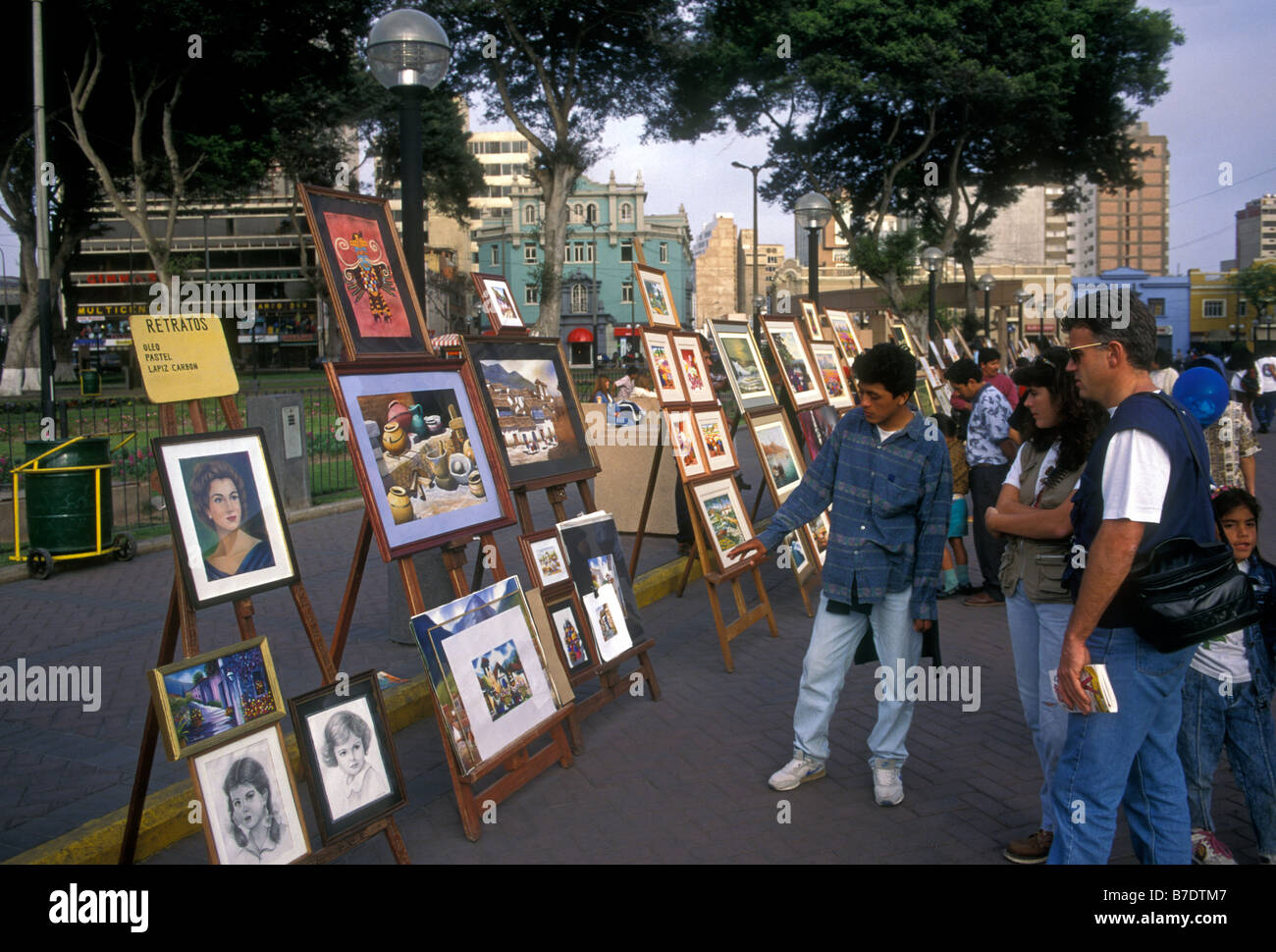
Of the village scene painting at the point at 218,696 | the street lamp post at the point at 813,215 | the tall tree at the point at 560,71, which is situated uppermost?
the tall tree at the point at 560,71

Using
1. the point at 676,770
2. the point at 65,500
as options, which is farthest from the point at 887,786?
the point at 65,500

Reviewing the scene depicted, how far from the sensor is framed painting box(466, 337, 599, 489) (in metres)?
5.30

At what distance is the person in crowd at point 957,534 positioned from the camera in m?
8.09

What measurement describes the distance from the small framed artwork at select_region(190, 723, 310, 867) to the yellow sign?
134 cm

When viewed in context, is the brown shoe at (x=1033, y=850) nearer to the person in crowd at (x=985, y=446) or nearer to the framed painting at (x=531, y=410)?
the framed painting at (x=531, y=410)

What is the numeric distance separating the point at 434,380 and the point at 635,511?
19.9ft

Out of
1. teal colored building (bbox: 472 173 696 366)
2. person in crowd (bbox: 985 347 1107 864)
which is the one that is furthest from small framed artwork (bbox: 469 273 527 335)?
teal colored building (bbox: 472 173 696 366)

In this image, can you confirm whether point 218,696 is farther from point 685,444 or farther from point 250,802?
point 685,444

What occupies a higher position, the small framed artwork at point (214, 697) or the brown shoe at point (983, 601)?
the small framed artwork at point (214, 697)

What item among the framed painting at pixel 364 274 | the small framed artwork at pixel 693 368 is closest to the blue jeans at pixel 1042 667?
the framed painting at pixel 364 274

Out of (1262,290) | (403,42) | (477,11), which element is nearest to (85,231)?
(477,11)

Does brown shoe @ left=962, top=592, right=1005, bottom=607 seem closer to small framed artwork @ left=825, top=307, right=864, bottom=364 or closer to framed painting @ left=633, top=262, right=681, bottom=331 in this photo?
framed painting @ left=633, top=262, right=681, bottom=331

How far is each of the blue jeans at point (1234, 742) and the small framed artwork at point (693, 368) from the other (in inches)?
169

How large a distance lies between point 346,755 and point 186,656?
0.67m
